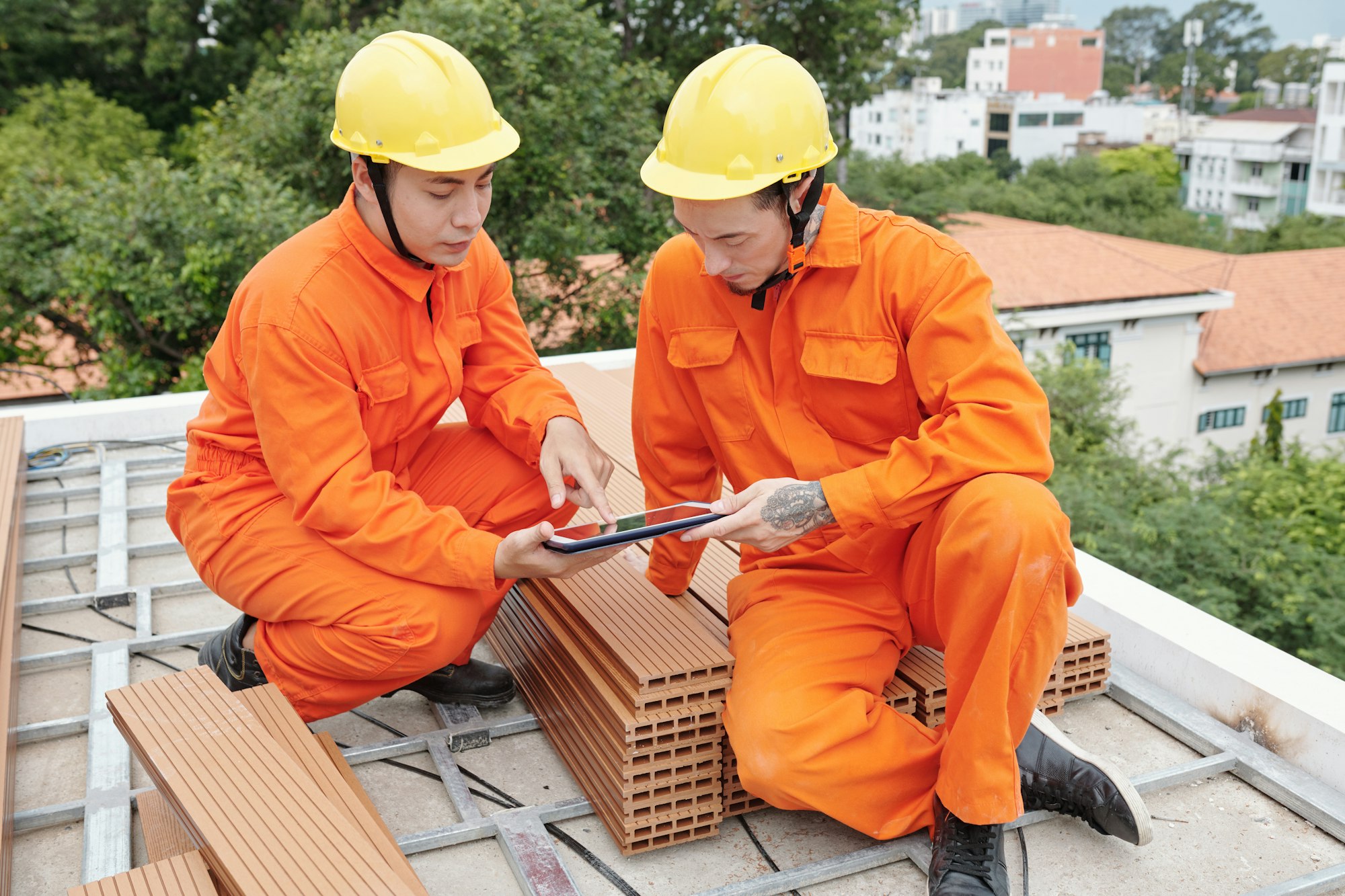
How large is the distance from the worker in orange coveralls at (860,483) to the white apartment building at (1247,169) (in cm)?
5818

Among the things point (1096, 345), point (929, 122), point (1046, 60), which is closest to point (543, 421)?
point (1096, 345)

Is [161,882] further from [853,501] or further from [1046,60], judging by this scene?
[1046,60]

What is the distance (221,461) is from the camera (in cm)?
261

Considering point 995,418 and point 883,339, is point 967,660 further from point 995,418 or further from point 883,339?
point 883,339

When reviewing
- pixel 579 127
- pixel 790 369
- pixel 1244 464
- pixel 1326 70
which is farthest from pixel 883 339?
pixel 1326 70

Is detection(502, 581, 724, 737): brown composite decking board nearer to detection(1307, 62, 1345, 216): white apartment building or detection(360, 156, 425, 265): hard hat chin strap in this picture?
detection(360, 156, 425, 265): hard hat chin strap

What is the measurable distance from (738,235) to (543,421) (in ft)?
2.68

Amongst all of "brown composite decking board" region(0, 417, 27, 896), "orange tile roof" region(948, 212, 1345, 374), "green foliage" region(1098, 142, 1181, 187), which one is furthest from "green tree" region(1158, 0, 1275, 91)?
"brown composite decking board" region(0, 417, 27, 896)

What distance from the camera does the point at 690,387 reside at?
101 inches

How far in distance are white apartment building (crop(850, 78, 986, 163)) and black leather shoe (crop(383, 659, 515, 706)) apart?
2798 inches

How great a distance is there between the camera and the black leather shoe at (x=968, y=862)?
6.93 feet

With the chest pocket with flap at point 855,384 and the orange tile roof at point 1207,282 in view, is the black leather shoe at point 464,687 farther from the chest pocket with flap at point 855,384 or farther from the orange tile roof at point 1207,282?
the orange tile roof at point 1207,282

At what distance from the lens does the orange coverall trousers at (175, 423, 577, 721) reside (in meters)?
2.46

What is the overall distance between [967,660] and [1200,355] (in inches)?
1112
